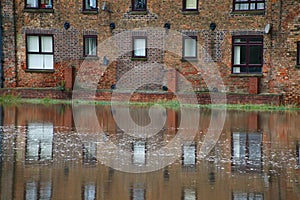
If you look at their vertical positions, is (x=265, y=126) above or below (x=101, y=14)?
below

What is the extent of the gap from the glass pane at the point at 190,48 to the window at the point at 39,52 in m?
7.31

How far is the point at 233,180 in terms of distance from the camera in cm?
885

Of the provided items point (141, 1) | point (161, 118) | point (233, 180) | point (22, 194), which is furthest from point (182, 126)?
point (141, 1)

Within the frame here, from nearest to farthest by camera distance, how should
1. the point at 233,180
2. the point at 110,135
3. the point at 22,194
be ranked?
the point at 22,194, the point at 233,180, the point at 110,135

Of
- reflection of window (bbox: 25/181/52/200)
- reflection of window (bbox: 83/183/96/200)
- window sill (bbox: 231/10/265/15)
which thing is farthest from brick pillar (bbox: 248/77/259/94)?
reflection of window (bbox: 25/181/52/200)

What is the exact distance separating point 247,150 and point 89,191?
515 centimetres

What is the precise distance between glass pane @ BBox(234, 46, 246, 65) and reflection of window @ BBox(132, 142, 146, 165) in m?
13.2

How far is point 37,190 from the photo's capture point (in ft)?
26.1

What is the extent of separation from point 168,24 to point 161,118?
27.5 feet

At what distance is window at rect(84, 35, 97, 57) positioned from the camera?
26.6 meters

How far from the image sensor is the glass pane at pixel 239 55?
82.0ft

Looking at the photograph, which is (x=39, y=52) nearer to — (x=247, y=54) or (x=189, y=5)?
(x=189, y=5)

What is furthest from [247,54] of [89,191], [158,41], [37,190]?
[37,190]

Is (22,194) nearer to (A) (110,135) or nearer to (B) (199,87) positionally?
(A) (110,135)
